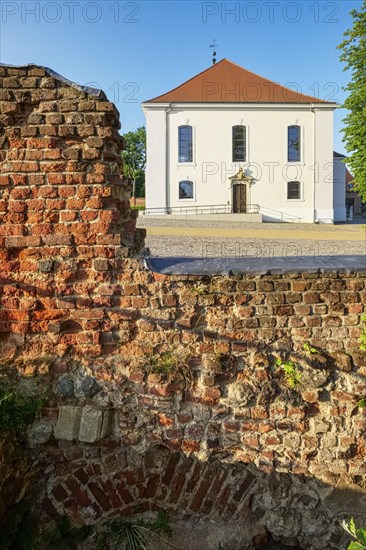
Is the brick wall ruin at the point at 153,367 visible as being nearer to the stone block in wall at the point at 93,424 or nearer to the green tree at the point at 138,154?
the stone block in wall at the point at 93,424

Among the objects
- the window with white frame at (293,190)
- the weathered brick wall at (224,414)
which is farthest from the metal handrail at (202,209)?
the weathered brick wall at (224,414)

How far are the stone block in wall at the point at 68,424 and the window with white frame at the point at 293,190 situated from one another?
2700cm

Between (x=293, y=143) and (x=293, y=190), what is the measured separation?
3.21 meters

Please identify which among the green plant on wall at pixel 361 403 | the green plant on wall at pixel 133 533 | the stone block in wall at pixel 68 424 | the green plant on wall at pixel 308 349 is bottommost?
the green plant on wall at pixel 133 533

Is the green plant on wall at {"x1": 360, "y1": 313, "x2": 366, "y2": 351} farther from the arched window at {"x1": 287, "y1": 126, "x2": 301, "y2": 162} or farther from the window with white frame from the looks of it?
the arched window at {"x1": 287, "y1": 126, "x2": 301, "y2": 162}

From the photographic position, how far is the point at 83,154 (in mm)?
2691

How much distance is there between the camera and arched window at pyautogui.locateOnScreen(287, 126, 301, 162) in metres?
27.5

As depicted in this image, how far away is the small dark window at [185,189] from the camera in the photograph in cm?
2706

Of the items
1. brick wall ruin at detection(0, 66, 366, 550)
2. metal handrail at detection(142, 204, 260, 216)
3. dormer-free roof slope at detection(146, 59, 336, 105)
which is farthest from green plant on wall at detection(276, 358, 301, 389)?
dormer-free roof slope at detection(146, 59, 336, 105)

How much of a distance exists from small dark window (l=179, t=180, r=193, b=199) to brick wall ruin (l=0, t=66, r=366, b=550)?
81.2 feet

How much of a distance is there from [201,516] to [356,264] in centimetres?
205

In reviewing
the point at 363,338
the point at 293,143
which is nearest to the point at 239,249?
the point at 363,338

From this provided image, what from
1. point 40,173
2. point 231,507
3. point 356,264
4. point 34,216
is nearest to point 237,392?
point 231,507

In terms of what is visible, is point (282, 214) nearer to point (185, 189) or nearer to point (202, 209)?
point (202, 209)
